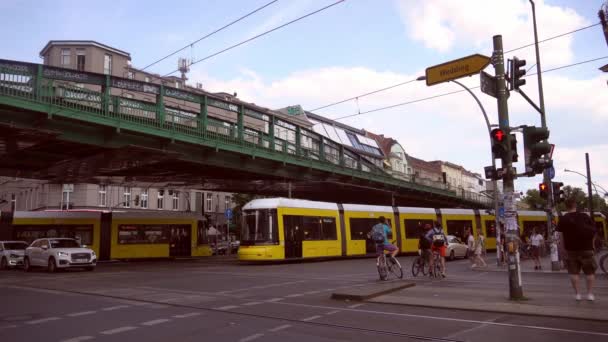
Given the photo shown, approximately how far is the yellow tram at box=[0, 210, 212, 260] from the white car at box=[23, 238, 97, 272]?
18.8 feet

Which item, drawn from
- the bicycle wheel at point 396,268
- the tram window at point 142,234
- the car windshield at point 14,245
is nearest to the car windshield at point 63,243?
the car windshield at point 14,245

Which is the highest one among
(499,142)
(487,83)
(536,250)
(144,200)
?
(144,200)

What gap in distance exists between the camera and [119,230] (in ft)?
99.9

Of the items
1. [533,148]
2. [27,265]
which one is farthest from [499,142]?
[27,265]

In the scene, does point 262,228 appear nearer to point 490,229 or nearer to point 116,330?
point 116,330

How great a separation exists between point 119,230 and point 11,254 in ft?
21.6

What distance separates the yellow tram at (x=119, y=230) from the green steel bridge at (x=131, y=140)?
2.51 meters

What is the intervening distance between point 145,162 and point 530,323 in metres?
20.8

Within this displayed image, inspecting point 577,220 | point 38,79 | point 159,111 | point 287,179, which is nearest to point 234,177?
point 287,179

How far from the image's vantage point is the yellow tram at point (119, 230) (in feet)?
92.4

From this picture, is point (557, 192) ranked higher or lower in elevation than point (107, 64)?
lower

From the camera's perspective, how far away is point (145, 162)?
25172 millimetres

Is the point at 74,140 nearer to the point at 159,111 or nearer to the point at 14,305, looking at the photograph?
the point at 159,111

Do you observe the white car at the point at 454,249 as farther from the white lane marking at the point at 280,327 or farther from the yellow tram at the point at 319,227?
the white lane marking at the point at 280,327
